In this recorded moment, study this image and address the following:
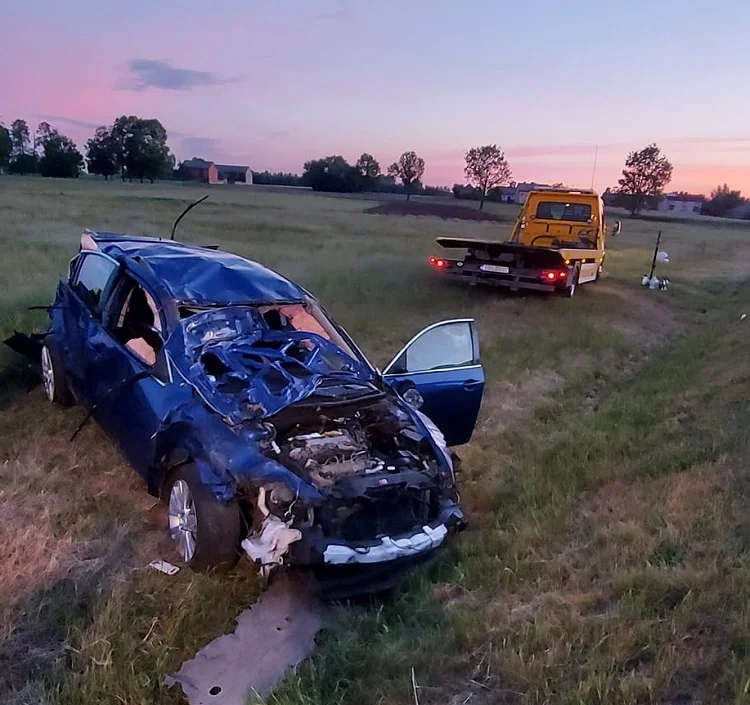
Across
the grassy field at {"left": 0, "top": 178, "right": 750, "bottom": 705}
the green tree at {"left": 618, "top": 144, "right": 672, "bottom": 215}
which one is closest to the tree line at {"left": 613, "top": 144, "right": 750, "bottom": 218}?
the green tree at {"left": 618, "top": 144, "right": 672, "bottom": 215}

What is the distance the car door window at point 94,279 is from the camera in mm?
5496

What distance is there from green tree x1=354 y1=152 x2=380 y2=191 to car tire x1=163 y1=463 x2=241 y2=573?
76.1 metres

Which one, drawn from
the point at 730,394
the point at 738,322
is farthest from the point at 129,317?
the point at 738,322

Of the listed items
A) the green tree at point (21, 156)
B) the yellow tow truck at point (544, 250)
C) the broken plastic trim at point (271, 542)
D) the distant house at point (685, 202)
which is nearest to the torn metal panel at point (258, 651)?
the broken plastic trim at point (271, 542)

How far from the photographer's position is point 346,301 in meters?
12.2

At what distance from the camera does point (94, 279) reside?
575 cm

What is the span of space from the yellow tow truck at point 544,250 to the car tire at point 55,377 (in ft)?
27.1

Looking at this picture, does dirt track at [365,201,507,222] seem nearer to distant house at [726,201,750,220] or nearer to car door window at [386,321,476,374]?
car door window at [386,321,476,374]

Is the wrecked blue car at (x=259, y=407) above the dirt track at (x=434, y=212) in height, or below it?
below

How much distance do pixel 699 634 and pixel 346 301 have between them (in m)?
9.44

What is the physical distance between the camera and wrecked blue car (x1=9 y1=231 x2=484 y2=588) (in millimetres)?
3715

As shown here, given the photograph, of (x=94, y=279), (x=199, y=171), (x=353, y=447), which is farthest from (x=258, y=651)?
(x=199, y=171)

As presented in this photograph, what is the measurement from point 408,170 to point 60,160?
36123mm

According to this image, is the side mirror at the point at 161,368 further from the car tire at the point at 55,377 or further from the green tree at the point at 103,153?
the green tree at the point at 103,153
